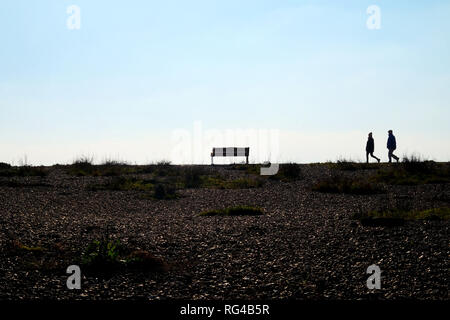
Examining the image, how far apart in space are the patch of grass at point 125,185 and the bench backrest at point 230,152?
11.9 meters

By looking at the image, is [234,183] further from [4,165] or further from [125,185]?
[4,165]

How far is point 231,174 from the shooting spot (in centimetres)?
2895

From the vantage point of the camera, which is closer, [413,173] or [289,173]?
[413,173]

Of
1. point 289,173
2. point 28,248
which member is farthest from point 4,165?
point 28,248

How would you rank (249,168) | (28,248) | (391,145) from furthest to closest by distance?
(249,168) → (391,145) → (28,248)

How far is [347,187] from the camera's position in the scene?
20.9 meters

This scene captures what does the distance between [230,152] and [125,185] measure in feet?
47.0

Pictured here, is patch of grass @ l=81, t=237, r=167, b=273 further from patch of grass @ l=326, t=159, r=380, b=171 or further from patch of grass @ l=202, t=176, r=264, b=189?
patch of grass @ l=326, t=159, r=380, b=171

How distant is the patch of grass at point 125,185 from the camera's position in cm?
2294

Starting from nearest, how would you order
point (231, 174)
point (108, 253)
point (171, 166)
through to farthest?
point (108, 253) → point (231, 174) → point (171, 166)

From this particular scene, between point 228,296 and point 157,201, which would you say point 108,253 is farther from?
point 157,201

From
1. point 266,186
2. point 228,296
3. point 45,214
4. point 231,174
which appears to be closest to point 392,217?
point 228,296

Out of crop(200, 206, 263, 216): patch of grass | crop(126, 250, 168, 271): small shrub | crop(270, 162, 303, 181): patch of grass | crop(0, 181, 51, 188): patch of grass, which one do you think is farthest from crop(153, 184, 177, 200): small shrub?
crop(126, 250, 168, 271): small shrub

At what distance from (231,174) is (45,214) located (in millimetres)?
14667
